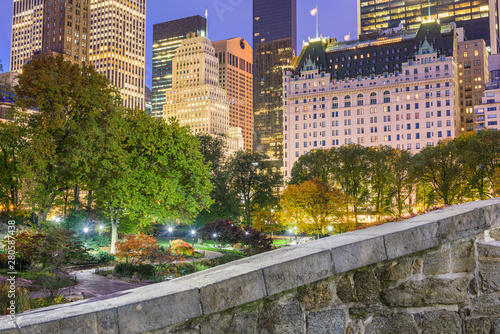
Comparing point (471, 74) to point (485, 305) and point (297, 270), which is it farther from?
point (297, 270)

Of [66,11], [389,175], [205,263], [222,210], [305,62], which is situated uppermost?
[66,11]

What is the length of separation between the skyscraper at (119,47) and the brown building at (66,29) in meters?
4.15

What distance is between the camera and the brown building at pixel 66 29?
180 meters

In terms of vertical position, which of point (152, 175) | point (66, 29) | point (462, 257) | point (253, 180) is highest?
point (66, 29)

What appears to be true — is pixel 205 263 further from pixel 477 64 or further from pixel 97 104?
pixel 477 64

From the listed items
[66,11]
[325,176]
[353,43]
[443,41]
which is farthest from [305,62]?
[66,11]

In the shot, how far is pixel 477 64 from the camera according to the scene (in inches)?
5600

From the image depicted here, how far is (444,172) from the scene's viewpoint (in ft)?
168

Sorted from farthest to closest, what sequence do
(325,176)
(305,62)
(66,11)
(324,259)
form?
(66,11), (305,62), (325,176), (324,259)

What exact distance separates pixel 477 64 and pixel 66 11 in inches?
6432

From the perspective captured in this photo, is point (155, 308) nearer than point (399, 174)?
Yes

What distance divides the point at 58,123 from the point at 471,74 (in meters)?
149

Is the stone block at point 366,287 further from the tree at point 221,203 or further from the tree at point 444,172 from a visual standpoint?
the tree at point 444,172

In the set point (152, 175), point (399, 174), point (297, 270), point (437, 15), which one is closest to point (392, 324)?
point (297, 270)
